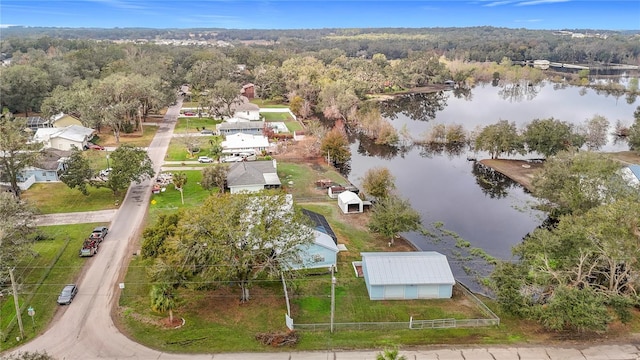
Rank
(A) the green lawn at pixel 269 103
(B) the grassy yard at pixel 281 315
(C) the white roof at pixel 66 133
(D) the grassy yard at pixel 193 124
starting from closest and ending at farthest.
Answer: (B) the grassy yard at pixel 281 315 < (C) the white roof at pixel 66 133 < (D) the grassy yard at pixel 193 124 < (A) the green lawn at pixel 269 103

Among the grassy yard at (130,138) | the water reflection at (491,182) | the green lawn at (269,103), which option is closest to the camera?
the water reflection at (491,182)

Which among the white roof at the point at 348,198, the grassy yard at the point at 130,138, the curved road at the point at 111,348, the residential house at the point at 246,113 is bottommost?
the curved road at the point at 111,348

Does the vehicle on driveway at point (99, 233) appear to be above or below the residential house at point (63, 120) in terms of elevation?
below

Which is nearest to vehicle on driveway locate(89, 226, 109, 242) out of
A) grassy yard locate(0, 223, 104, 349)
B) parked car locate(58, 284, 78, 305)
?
grassy yard locate(0, 223, 104, 349)

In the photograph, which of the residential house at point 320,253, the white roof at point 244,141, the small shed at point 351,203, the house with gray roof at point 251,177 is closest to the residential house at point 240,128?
the white roof at point 244,141

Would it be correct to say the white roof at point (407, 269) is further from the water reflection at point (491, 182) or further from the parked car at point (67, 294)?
the water reflection at point (491, 182)

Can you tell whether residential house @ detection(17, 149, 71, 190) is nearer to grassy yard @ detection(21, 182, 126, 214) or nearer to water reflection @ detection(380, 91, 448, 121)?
grassy yard @ detection(21, 182, 126, 214)

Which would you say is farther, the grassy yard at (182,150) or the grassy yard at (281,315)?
the grassy yard at (182,150)
